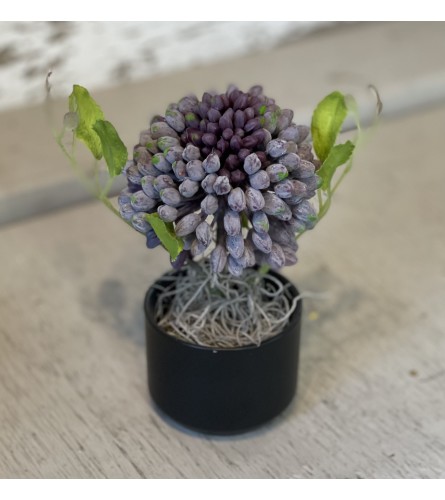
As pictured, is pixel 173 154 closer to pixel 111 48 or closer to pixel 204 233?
pixel 204 233

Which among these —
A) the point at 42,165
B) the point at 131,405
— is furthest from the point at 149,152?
the point at 42,165

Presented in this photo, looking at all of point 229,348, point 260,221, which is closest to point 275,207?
point 260,221

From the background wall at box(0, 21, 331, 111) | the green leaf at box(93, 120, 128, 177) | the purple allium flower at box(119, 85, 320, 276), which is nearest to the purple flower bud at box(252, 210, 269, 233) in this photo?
the purple allium flower at box(119, 85, 320, 276)

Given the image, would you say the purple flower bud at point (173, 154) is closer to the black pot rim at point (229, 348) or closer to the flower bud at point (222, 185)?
the flower bud at point (222, 185)

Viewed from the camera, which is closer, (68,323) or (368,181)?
(68,323)

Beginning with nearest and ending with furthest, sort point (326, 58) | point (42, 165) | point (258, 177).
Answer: point (258, 177), point (42, 165), point (326, 58)

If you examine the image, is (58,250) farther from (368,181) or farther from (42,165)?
(368,181)
